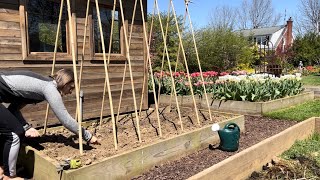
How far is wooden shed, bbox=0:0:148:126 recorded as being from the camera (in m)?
4.75

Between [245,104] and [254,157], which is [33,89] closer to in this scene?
[254,157]

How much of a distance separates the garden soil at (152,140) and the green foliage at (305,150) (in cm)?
57

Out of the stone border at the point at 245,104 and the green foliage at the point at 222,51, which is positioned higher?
the green foliage at the point at 222,51

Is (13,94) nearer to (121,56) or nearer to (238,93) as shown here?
(121,56)

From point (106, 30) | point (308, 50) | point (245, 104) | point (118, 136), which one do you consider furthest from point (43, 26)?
point (308, 50)

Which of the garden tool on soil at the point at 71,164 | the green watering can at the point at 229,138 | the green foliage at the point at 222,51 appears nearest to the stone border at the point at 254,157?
the green watering can at the point at 229,138

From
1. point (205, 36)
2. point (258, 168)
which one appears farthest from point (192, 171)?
point (205, 36)

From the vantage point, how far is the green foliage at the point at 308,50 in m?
27.1

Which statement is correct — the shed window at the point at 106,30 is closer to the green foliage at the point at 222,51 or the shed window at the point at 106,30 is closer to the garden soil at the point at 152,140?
the garden soil at the point at 152,140

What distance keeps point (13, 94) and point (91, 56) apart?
2909mm

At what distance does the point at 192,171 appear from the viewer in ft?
11.7

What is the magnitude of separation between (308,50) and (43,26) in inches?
1076

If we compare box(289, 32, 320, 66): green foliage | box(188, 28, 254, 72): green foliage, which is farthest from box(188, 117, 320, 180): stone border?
box(289, 32, 320, 66): green foliage

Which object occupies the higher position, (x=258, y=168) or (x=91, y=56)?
(x=91, y=56)
